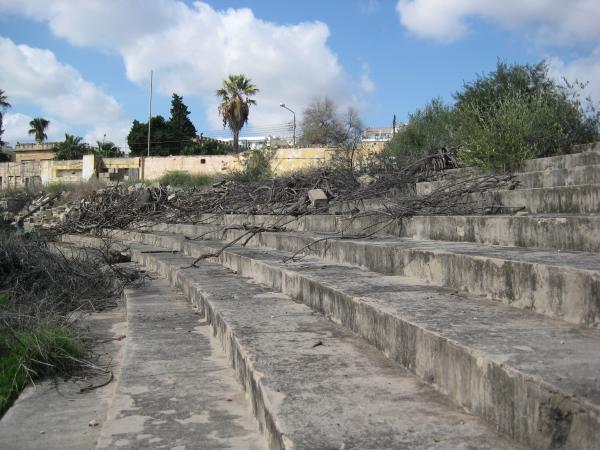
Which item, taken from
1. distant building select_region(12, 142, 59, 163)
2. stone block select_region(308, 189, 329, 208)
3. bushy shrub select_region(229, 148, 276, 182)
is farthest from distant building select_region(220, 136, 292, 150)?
distant building select_region(12, 142, 59, 163)

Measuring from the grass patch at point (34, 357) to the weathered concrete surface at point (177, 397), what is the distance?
396mm

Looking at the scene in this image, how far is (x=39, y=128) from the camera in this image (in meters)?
66.1

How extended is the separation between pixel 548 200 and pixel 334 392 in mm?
3088

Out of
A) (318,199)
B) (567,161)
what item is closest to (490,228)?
(567,161)

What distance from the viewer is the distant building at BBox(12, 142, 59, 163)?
61219 mm

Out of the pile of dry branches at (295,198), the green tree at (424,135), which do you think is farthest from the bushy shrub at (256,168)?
the green tree at (424,135)

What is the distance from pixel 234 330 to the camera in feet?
10.2

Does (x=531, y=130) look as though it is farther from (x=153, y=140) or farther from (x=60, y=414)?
(x=153, y=140)

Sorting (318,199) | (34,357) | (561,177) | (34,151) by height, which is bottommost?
(34,357)

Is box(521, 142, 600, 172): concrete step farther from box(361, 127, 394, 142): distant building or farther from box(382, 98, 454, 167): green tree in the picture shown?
box(361, 127, 394, 142): distant building

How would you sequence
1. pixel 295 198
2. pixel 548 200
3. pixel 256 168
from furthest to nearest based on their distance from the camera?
pixel 256 168, pixel 295 198, pixel 548 200

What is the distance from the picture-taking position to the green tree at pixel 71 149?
186 feet

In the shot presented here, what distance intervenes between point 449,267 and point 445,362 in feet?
4.09

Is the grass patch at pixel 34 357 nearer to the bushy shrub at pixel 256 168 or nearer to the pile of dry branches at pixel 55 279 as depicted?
the pile of dry branches at pixel 55 279
